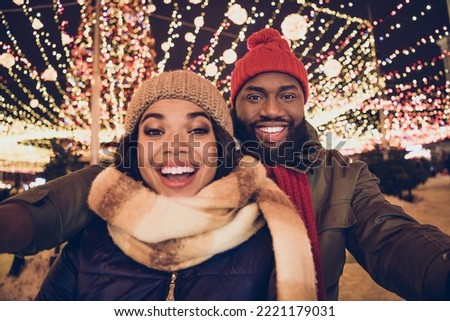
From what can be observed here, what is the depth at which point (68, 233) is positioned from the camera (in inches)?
46.6

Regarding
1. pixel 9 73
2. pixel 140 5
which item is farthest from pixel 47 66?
pixel 140 5

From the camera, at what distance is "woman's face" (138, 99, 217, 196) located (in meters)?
1.23

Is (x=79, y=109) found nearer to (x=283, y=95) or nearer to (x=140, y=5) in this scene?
(x=140, y=5)

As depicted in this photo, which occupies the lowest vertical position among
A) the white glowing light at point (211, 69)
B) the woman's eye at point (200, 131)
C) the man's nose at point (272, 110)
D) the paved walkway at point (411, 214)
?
the paved walkway at point (411, 214)

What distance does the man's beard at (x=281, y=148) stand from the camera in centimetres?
173

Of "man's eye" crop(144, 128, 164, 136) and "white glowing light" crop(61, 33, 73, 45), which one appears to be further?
"white glowing light" crop(61, 33, 73, 45)

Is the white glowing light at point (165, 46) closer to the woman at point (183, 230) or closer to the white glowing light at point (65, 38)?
the white glowing light at point (65, 38)

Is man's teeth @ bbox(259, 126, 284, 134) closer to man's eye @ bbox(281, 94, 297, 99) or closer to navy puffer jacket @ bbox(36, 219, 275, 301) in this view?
man's eye @ bbox(281, 94, 297, 99)

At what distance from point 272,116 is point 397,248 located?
864 millimetres

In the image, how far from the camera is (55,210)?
1.12 meters

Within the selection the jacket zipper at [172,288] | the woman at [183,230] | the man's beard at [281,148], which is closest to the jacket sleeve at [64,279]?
the woman at [183,230]

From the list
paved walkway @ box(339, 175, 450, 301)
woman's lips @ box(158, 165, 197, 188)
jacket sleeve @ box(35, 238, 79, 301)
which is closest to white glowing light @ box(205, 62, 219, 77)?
paved walkway @ box(339, 175, 450, 301)

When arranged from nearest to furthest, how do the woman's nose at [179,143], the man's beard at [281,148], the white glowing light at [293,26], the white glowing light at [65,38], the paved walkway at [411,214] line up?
the woman's nose at [179,143]
the man's beard at [281,148]
the paved walkway at [411,214]
the white glowing light at [293,26]
the white glowing light at [65,38]
